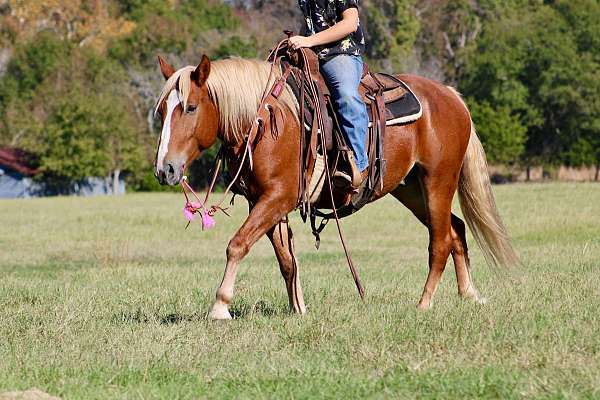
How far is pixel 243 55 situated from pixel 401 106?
64.9 meters

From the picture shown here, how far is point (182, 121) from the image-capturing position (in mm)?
8406

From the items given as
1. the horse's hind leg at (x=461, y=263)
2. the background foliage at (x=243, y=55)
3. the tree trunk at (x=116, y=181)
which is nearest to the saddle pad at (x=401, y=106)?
the horse's hind leg at (x=461, y=263)

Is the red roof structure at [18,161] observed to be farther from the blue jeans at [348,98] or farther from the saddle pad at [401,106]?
the blue jeans at [348,98]

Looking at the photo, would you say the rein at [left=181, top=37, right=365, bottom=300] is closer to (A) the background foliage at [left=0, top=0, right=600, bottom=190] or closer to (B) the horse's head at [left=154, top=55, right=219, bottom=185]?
(B) the horse's head at [left=154, top=55, right=219, bottom=185]

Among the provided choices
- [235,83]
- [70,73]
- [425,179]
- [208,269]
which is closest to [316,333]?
[235,83]

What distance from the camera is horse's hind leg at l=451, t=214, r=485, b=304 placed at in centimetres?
1031

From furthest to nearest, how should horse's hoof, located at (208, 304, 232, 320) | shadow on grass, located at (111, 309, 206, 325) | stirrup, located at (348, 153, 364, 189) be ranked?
stirrup, located at (348, 153, 364, 189), shadow on grass, located at (111, 309, 206, 325), horse's hoof, located at (208, 304, 232, 320)

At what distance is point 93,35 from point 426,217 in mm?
85592

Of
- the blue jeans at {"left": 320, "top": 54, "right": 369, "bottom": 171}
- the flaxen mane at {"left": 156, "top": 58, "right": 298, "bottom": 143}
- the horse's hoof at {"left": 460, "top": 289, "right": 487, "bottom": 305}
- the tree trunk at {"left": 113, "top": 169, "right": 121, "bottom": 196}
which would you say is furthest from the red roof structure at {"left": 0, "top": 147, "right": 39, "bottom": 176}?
the flaxen mane at {"left": 156, "top": 58, "right": 298, "bottom": 143}

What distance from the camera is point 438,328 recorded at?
7.95 m

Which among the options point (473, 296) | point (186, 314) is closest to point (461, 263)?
point (473, 296)

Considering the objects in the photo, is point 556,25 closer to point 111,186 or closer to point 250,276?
point 111,186

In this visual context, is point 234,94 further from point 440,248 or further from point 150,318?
point 440,248

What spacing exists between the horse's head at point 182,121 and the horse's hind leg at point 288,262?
125 centimetres
